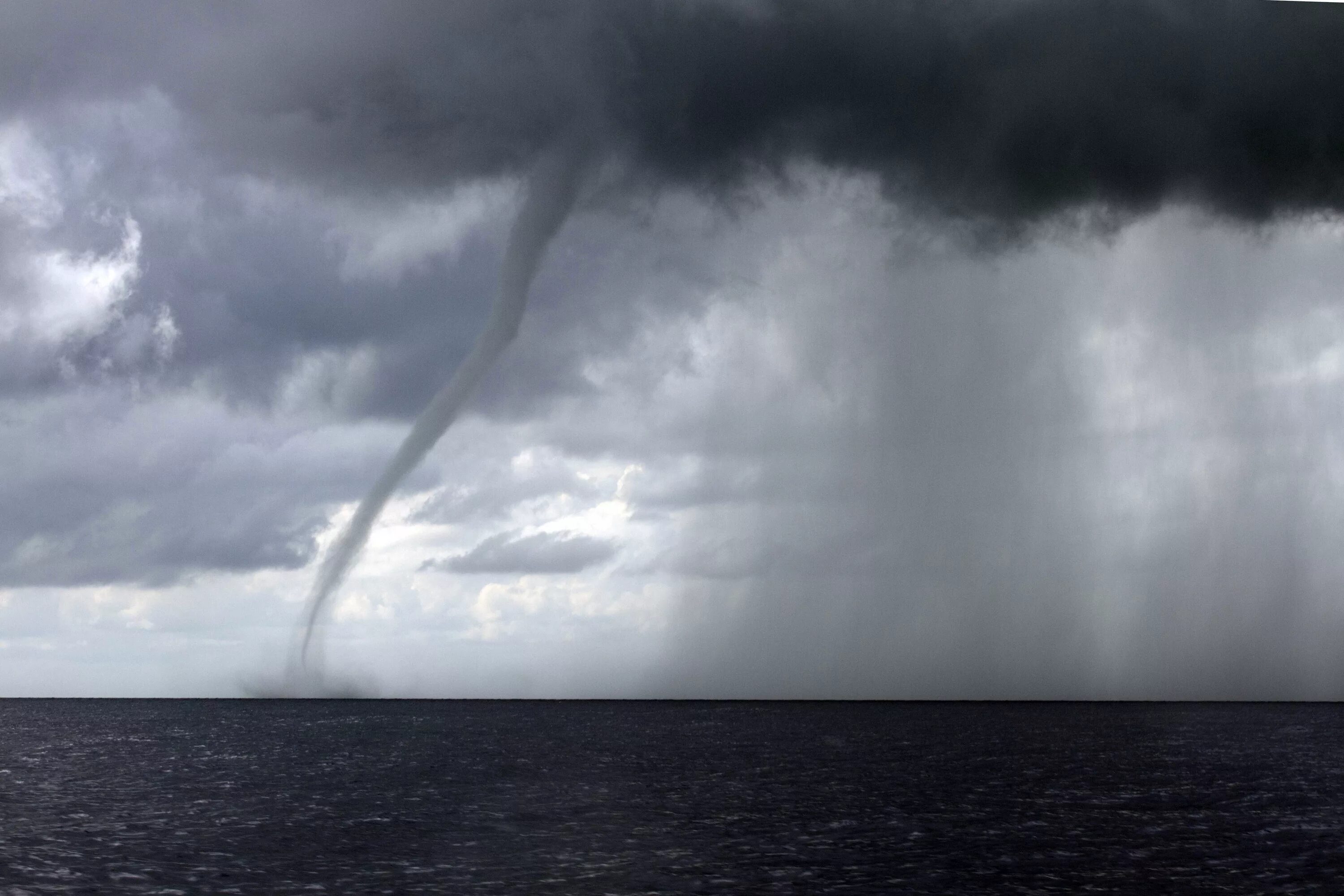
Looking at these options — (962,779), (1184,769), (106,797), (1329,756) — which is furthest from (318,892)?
(1329,756)

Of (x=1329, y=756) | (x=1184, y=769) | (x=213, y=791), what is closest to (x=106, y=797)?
(x=213, y=791)

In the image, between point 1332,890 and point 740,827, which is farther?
point 740,827

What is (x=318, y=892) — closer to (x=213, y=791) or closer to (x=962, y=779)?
(x=213, y=791)

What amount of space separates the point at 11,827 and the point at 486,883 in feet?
112

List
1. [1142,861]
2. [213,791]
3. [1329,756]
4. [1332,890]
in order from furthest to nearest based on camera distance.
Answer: [1329,756] < [213,791] < [1142,861] < [1332,890]

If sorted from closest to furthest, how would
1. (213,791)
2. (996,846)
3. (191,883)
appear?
(191,883), (996,846), (213,791)

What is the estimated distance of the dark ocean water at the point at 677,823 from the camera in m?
45.1

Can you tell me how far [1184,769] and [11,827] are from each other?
88156 millimetres

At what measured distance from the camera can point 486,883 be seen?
43656mm

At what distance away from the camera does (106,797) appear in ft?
263

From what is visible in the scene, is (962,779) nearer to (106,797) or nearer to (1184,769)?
(1184,769)

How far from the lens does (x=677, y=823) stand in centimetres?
6234

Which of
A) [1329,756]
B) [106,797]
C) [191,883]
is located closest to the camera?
[191,883]

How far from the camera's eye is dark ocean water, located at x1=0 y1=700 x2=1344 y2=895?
45125 mm
